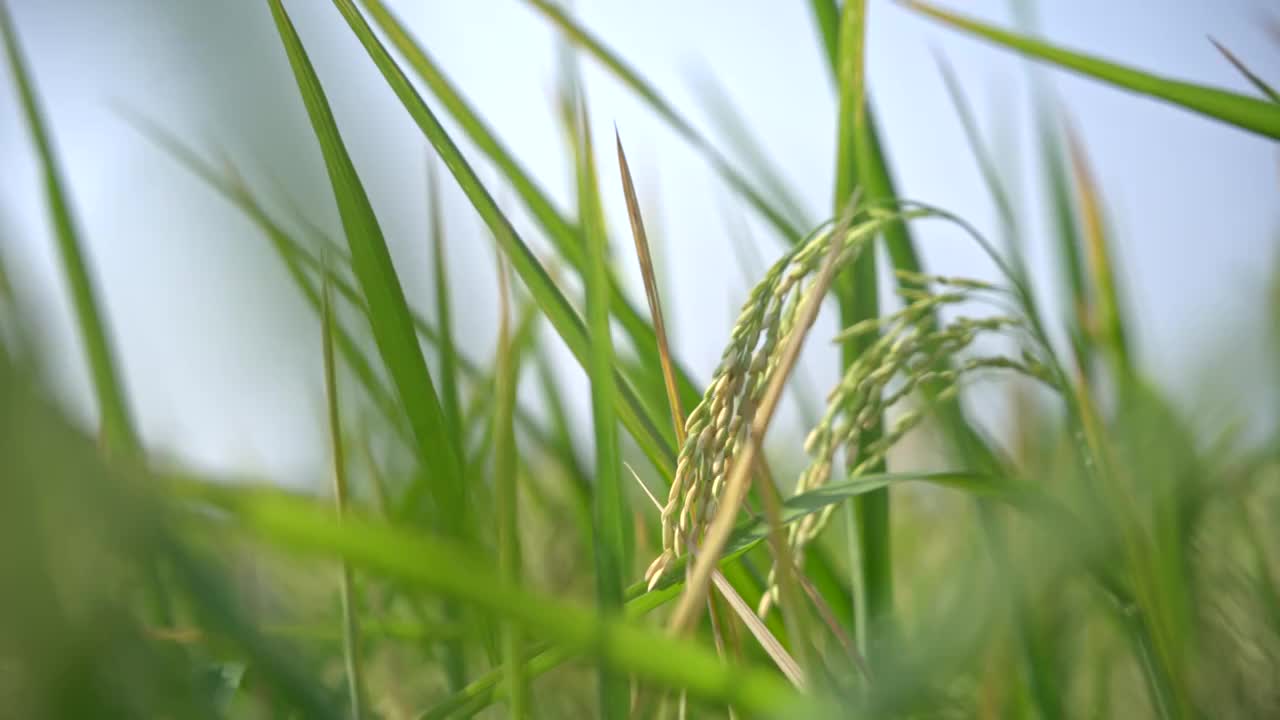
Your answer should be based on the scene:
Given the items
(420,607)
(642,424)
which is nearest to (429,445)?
(642,424)

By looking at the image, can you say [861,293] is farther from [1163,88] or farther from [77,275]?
[77,275]

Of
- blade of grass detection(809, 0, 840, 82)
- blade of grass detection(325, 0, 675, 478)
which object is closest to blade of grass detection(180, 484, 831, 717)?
blade of grass detection(325, 0, 675, 478)

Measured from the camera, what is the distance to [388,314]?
36 centimetres

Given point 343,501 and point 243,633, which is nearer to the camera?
point 243,633

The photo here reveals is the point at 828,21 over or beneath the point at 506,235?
over

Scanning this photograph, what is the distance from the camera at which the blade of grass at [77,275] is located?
0.47 meters

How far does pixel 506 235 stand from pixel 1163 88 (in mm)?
387

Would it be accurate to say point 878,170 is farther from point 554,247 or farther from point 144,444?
point 144,444

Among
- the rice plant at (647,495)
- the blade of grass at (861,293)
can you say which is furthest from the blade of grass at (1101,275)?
the blade of grass at (861,293)

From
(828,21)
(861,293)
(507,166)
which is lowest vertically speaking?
(861,293)

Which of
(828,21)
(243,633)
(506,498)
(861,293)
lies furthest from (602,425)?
(828,21)

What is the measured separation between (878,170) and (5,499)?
2.25 feet

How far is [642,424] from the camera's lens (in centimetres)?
45

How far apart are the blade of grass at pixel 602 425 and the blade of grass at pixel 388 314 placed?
Answer: 0.26 ft
